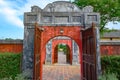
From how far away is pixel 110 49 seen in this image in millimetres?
11008

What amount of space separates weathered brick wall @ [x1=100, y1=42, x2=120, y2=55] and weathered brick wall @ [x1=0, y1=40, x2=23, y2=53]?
446 centimetres

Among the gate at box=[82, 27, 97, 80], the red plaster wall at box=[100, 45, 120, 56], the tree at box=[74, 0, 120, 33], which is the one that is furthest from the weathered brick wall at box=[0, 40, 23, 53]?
the tree at box=[74, 0, 120, 33]

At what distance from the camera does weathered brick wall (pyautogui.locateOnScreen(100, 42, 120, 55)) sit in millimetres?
10906

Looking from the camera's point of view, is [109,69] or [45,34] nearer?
[109,69]

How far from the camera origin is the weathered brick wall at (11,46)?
10.8m

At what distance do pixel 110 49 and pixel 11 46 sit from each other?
17.9 ft

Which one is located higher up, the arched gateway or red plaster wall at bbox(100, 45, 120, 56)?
the arched gateway

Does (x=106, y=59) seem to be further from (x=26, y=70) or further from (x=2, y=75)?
(x=2, y=75)

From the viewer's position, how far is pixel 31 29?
10.4 meters

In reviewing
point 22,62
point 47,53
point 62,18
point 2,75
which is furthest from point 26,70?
point 47,53

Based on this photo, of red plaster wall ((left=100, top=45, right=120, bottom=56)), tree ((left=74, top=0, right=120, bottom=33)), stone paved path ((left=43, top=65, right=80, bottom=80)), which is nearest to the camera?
red plaster wall ((left=100, top=45, right=120, bottom=56))

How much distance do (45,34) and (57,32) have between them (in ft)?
2.10

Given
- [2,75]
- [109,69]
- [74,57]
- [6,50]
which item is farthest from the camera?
[74,57]

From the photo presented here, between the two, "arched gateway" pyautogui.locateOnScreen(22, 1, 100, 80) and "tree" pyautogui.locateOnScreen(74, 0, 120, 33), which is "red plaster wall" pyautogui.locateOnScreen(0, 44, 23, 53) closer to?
"arched gateway" pyautogui.locateOnScreen(22, 1, 100, 80)
